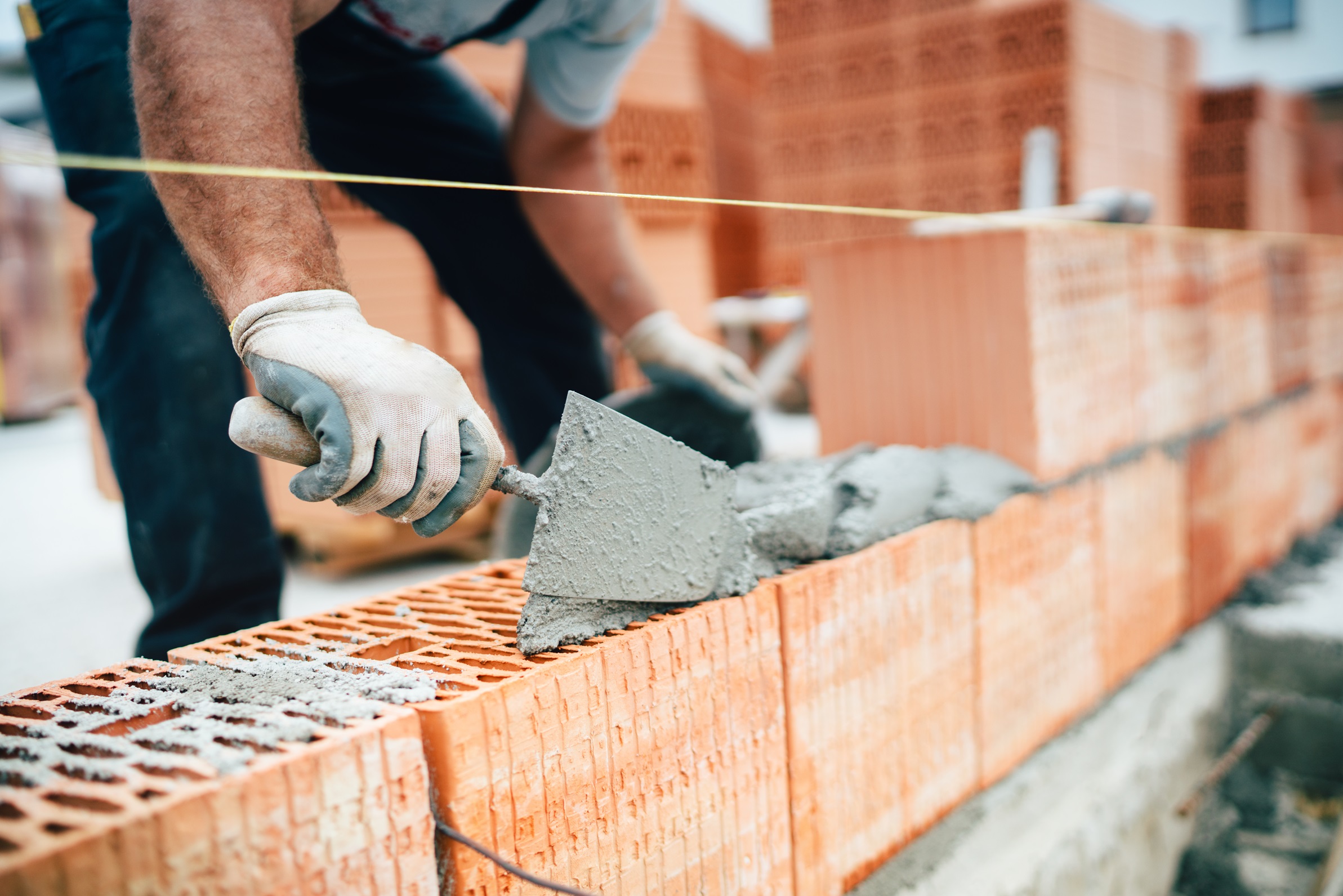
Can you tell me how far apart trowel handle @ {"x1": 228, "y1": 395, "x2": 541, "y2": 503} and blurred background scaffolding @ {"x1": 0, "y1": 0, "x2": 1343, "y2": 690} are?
0.86 feet

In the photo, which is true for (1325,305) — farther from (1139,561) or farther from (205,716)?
(205,716)

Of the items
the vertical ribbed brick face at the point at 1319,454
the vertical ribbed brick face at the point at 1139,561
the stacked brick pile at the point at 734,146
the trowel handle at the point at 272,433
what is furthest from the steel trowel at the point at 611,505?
the stacked brick pile at the point at 734,146

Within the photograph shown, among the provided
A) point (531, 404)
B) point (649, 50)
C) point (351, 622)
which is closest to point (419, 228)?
point (531, 404)

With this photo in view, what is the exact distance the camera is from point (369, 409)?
3.05 ft

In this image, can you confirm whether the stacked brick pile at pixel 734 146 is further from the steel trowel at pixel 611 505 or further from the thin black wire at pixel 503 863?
the thin black wire at pixel 503 863

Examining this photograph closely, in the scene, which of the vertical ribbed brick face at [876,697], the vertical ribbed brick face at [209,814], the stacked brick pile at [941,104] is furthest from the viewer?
the stacked brick pile at [941,104]

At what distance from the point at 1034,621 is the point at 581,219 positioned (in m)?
1.17

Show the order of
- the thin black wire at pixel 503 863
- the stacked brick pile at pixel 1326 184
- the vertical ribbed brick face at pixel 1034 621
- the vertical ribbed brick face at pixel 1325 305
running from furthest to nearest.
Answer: the stacked brick pile at pixel 1326 184 → the vertical ribbed brick face at pixel 1325 305 → the vertical ribbed brick face at pixel 1034 621 → the thin black wire at pixel 503 863

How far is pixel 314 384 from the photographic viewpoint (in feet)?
3.04

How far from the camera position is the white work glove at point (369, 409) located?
3.04 feet

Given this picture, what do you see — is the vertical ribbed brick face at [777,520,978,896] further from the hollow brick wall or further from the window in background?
the window in background

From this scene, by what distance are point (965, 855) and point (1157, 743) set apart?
0.97 metres

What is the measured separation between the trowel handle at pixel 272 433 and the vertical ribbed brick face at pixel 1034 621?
1.11 metres

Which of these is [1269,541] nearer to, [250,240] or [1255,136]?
[250,240]
